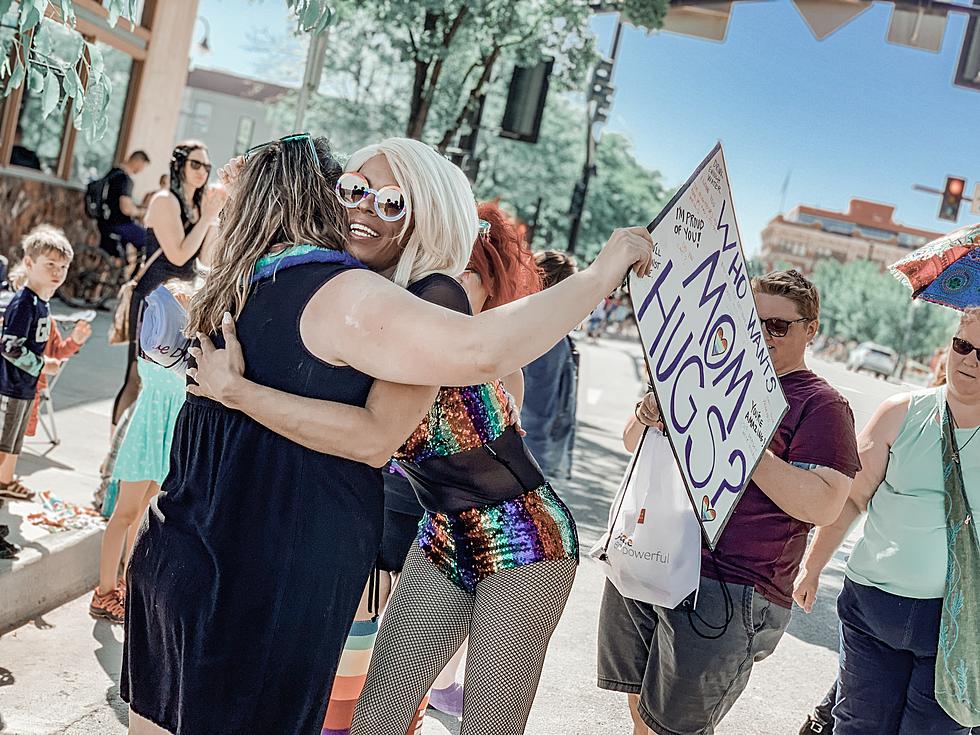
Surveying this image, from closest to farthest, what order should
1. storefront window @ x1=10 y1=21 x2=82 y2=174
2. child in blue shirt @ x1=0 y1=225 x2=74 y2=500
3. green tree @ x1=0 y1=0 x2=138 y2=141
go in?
green tree @ x1=0 y1=0 x2=138 y2=141 → child in blue shirt @ x1=0 y1=225 x2=74 y2=500 → storefront window @ x1=10 y1=21 x2=82 y2=174

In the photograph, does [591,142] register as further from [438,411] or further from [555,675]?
[438,411]

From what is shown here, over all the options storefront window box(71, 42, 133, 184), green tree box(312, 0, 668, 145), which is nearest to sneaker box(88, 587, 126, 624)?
green tree box(312, 0, 668, 145)

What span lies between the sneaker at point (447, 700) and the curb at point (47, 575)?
169 centimetres

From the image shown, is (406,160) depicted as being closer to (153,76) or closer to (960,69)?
(960,69)

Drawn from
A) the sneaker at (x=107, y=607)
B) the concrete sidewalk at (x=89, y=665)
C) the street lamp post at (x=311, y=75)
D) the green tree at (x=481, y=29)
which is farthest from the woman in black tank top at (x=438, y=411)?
the green tree at (x=481, y=29)

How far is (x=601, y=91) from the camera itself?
62.7 feet

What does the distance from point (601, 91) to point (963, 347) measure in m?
16.4

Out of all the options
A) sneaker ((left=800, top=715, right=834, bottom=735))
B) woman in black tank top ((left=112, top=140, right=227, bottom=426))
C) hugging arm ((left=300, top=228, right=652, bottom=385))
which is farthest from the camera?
woman in black tank top ((left=112, top=140, right=227, bottom=426))

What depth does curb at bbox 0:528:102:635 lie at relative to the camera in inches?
171

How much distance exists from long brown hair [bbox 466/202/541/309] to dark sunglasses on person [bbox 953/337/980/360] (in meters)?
1.34

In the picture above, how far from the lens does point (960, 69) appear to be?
11.6 meters

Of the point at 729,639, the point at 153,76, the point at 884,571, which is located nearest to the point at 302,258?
the point at 729,639

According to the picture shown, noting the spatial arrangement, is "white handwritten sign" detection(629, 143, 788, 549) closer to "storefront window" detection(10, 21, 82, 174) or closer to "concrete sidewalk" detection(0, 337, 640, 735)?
"concrete sidewalk" detection(0, 337, 640, 735)

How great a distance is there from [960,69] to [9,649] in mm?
10919
